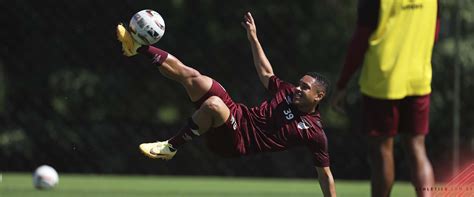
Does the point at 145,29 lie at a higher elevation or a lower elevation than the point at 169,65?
higher

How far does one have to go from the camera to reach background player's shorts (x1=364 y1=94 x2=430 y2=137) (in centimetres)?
521

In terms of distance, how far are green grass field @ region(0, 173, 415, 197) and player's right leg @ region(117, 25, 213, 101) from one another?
2.61m

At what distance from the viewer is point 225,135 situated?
732 cm

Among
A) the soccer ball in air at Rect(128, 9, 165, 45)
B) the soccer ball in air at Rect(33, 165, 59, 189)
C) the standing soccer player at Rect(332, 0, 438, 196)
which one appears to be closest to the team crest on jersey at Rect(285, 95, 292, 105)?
the soccer ball in air at Rect(128, 9, 165, 45)

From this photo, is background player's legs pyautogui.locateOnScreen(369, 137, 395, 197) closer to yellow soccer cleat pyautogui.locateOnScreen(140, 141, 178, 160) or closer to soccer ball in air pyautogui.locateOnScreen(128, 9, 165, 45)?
yellow soccer cleat pyautogui.locateOnScreen(140, 141, 178, 160)

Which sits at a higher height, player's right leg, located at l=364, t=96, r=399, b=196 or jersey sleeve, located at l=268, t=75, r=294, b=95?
jersey sleeve, located at l=268, t=75, r=294, b=95

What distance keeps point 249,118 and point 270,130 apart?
183 millimetres

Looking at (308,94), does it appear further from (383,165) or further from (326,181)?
(383,165)

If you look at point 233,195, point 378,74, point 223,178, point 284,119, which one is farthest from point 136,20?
point 223,178

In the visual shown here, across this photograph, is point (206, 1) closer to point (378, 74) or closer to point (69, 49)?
point (69, 49)

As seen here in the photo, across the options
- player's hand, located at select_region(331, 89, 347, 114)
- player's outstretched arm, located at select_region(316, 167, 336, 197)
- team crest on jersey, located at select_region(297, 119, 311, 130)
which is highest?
player's hand, located at select_region(331, 89, 347, 114)

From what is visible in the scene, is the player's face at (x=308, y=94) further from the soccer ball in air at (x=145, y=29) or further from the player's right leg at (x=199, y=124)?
the soccer ball in air at (x=145, y=29)

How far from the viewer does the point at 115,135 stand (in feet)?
47.4

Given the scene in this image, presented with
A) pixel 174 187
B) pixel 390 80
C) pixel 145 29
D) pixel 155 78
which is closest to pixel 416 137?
pixel 390 80
